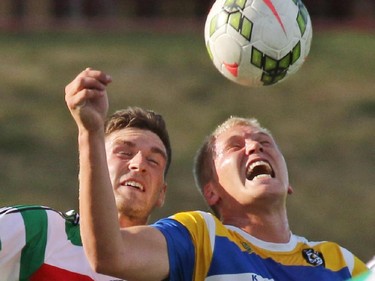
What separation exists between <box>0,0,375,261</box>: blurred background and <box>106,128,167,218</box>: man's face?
340 inches

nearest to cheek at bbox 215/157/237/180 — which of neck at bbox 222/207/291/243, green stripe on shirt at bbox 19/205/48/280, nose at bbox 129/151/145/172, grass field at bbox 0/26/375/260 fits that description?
neck at bbox 222/207/291/243

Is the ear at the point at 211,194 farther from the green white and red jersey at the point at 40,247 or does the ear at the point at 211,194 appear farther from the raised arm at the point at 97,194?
the raised arm at the point at 97,194

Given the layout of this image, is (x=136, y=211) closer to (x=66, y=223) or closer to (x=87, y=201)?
(x=66, y=223)

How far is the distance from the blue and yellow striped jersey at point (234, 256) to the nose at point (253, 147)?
0.41 m

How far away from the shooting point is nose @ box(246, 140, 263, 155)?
618 cm

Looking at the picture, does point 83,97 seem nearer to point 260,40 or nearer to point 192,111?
point 260,40

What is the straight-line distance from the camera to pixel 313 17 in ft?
75.3

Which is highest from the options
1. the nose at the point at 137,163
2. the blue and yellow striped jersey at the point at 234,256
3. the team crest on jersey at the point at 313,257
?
the nose at the point at 137,163

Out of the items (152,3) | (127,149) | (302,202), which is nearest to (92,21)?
(152,3)

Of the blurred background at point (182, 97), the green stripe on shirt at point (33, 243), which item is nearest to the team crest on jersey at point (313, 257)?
the green stripe on shirt at point (33, 243)

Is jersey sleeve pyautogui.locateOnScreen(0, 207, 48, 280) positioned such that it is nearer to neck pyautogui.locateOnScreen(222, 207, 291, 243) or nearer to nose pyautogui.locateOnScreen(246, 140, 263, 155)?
neck pyautogui.locateOnScreen(222, 207, 291, 243)

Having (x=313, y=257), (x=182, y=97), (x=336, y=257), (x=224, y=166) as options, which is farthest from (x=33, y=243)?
(x=182, y=97)

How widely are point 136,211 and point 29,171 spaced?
11.8 metres

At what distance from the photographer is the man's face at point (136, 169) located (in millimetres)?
6160
